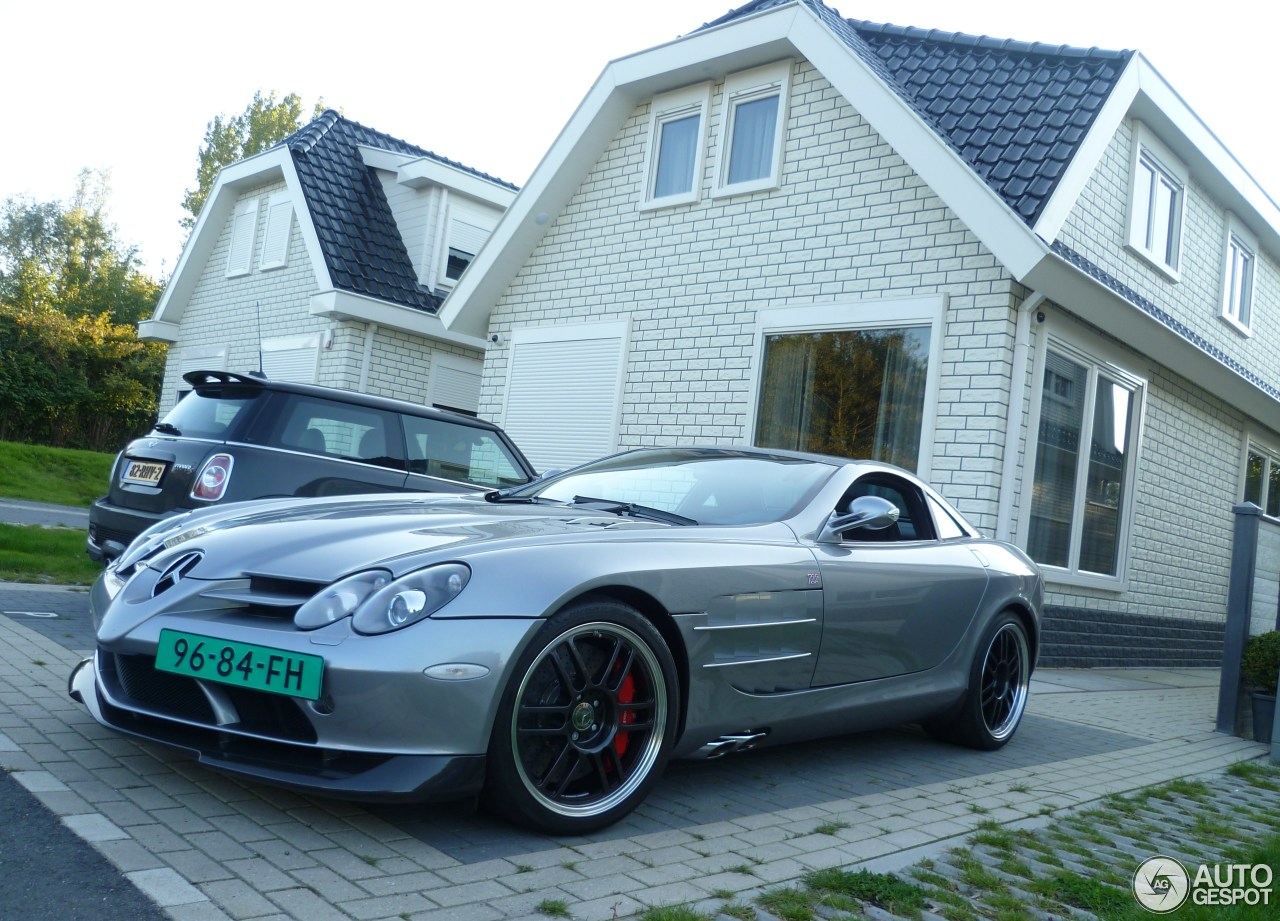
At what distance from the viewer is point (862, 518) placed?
15.1ft

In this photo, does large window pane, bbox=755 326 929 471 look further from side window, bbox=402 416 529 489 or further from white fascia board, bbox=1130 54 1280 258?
white fascia board, bbox=1130 54 1280 258

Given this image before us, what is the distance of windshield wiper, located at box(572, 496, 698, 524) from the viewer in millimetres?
4414

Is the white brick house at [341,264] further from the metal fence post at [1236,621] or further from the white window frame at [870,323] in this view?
the metal fence post at [1236,621]

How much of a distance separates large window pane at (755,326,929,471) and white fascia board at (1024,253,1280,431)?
120 centimetres

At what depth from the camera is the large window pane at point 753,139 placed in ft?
38.2

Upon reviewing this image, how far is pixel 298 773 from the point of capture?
3.14 metres

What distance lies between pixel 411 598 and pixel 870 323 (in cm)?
768

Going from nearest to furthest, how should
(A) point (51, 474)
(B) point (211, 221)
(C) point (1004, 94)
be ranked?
(C) point (1004, 94), (A) point (51, 474), (B) point (211, 221)

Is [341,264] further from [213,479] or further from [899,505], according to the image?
[899,505]

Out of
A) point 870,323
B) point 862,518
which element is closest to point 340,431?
point 862,518

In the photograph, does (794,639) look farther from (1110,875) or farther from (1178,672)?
(1178,672)

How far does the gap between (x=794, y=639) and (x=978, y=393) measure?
5716mm

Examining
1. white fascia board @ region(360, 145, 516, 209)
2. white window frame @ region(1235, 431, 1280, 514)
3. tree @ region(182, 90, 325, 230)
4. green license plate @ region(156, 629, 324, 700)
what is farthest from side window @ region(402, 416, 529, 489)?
tree @ region(182, 90, 325, 230)

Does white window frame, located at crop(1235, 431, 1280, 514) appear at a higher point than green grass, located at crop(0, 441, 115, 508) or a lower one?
higher
